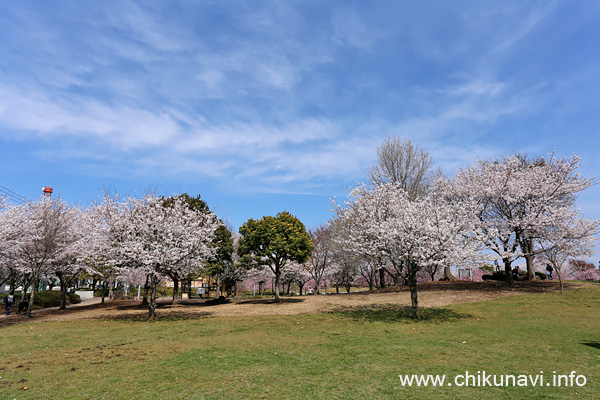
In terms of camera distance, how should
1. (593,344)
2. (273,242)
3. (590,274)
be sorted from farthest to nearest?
(590,274) → (273,242) → (593,344)

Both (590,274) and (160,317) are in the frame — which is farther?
(590,274)

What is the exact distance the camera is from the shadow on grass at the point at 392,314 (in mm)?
19375

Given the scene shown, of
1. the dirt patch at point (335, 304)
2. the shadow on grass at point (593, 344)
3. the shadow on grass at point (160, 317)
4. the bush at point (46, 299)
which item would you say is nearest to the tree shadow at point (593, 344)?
the shadow on grass at point (593, 344)

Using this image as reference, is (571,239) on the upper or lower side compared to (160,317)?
upper

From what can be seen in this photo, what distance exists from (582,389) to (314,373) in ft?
21.2

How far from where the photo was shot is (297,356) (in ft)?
35.6

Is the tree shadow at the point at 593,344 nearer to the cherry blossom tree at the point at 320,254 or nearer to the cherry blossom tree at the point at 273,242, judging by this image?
the cherry blossom tree at the point at 273,242

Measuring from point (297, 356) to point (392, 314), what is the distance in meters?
12.5

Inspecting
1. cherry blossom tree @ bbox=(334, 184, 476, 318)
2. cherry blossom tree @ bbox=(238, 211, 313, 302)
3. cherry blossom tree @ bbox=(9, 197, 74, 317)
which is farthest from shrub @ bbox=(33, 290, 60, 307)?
cherry blossom tree @ bbox=(334, 184, 476, 318)

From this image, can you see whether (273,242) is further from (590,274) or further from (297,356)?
(590,274)

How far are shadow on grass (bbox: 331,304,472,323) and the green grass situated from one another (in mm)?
336

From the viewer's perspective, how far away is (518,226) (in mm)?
29266

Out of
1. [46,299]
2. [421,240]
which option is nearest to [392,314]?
[421,240]

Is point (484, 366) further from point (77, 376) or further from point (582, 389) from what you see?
point (77, 376)
